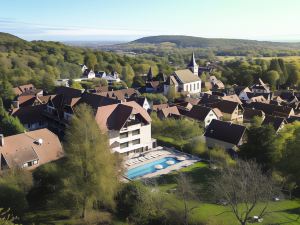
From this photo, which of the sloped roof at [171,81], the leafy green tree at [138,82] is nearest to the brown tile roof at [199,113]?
the sloped roof at [171,81]

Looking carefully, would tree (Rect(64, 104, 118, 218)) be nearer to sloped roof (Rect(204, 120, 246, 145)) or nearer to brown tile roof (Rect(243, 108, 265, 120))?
sloped roof (Rect(204, 120, 246, 145))

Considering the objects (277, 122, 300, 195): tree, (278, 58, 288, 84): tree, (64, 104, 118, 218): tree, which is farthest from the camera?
(278, 58, 288, 84): tree

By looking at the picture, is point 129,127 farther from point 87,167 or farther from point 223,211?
point 223,211

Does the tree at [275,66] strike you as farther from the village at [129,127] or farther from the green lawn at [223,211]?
the green lawn at [223,211]

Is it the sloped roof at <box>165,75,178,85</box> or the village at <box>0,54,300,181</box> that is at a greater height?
the sloped roof at <box>165,75,178,85</box>

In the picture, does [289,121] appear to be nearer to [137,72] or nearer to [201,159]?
[201,159]

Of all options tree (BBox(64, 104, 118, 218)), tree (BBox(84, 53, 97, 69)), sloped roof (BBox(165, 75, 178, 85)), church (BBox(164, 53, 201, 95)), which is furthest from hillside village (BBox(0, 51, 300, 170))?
tree (BBox(84, 53, 97, 69))
